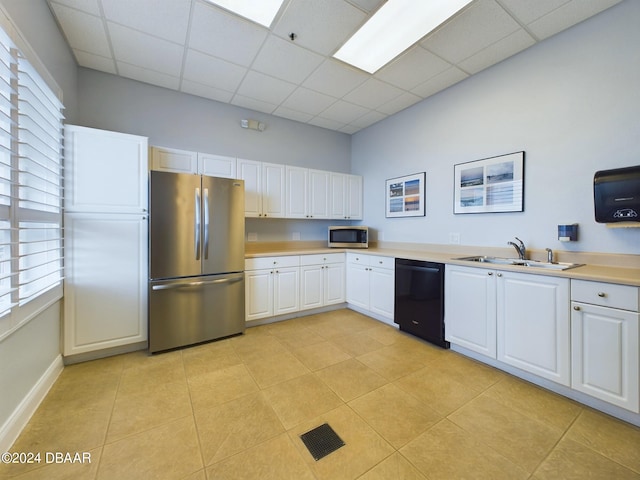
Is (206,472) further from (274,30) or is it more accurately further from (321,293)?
(274,30)

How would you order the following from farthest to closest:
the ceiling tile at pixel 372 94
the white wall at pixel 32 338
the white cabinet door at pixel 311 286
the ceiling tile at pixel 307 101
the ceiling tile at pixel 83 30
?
the white cabinet door at pixel 311 286, the ceiling tile at pixel 307 101, the ceiling tile at pixel 372 94, the ceiling tile at pixel 83 30, the white wall at pixel 32 338

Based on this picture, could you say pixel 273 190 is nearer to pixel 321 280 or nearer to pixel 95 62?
pixel 321 280

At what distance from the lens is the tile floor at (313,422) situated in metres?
1.31

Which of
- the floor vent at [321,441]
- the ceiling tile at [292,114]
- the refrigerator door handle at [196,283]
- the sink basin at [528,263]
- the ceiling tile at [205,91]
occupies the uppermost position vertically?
the ceiling tile at [292,114]

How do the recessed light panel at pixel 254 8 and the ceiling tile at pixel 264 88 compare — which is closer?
the recessed light panel at pixel 254 8

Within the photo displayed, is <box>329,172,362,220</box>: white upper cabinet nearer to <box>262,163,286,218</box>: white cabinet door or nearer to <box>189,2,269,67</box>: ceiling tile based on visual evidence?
<box>262,163,286,218</box>: white cabinet door

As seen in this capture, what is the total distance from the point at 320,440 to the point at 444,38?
10.7 ft

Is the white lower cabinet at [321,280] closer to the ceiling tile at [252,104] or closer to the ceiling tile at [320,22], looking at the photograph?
the ceiling tile at [252,104]

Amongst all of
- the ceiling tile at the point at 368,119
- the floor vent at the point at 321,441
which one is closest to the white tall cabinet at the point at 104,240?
the floor vent at the point at 321,441

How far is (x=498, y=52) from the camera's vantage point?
98.2 inches

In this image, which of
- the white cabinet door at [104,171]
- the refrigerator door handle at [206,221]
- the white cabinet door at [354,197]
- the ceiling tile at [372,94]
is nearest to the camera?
the white cabinet door at [104,171]

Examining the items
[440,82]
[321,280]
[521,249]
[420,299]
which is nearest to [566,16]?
[440,82]

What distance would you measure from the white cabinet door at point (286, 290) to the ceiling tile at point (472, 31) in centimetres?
280

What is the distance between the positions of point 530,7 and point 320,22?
5.35 ft
